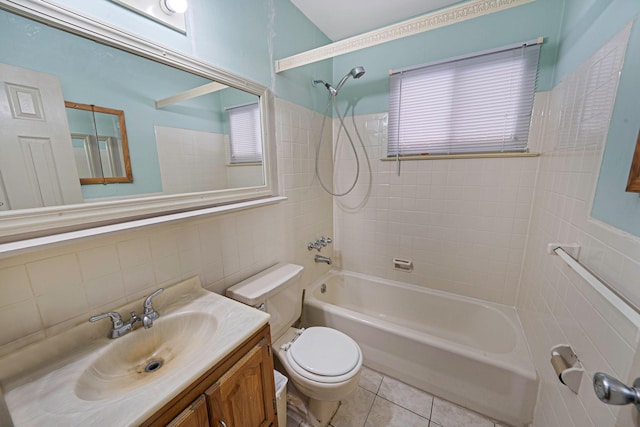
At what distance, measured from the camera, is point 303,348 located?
1326 mm

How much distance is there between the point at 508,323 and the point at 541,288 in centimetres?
52

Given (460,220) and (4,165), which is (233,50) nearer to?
(4,165)

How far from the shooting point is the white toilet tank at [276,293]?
124 cm

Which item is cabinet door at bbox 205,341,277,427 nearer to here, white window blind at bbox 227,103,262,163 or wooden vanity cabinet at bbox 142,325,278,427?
wooden vanity cabinet at bbox 142,325,278,427

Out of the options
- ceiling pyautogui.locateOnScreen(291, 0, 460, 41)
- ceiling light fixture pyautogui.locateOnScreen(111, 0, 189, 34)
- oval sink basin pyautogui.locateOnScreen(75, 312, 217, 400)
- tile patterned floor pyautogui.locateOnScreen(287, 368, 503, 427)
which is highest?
ceiling pyautogui.locateOnScreen(291, 0, 460, 41)

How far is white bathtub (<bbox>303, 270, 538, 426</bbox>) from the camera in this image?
129cm

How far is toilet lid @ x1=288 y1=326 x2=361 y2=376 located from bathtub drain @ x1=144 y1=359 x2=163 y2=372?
2.11 ft

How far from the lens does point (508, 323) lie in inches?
64.6

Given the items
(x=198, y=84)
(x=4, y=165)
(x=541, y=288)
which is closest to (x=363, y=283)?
(x=541, y=288)

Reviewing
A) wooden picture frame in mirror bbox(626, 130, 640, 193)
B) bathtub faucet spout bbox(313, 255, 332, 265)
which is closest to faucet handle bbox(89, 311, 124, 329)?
bathtub faucet spout bbox(313, 255, 332, 265)

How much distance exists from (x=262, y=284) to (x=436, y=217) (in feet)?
4.81

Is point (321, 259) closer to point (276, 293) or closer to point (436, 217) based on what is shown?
point (276, 293)

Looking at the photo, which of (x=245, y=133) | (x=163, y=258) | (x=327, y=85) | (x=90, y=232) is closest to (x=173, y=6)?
(x=245, y=133)

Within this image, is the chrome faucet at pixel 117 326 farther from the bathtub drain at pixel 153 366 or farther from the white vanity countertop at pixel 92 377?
the bathtub drain at pixel 153 366
